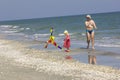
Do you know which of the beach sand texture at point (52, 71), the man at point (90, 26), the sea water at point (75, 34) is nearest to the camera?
the beach sand texture at point (52, 71)

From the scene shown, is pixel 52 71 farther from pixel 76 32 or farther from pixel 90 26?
pixel 76 32

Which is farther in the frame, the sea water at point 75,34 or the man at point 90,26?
the sea water at point 75,34

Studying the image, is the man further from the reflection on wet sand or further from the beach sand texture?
the beach sand texture

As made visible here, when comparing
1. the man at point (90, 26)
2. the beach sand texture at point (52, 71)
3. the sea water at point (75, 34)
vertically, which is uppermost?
the man at point (90, 26)

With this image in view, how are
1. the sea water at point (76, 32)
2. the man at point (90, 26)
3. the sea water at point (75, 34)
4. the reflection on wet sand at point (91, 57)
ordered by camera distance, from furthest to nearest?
the sea water at point (76, 32), the sea water at point (75, 34), the man at point (90, 26), the reflection on wet sand at point (91, 57)

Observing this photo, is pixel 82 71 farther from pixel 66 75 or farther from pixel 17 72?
pixel 17 72

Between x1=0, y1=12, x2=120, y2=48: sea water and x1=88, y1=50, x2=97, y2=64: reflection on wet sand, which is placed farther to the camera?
x1=0, y1=12, x2=120, y2=48: sea water

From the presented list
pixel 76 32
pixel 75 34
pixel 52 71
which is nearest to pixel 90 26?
pixel 52 71

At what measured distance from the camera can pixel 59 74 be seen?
10414 mm

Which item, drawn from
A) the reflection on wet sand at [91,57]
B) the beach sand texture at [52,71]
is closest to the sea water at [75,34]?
the reflection on wet sand at [91,57]

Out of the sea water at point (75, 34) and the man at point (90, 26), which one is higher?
the man at point (90, 26)

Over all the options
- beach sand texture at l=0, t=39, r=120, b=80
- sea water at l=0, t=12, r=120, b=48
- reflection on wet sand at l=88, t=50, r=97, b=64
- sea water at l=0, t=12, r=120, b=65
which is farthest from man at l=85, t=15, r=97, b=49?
beach sand texture at l=0, t=39, r=120, b=80

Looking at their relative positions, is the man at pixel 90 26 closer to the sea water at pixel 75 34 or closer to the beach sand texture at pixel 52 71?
the sea water at pixel 75 34

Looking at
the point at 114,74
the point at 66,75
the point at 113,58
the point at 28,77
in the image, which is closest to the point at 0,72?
the point at 28,77
